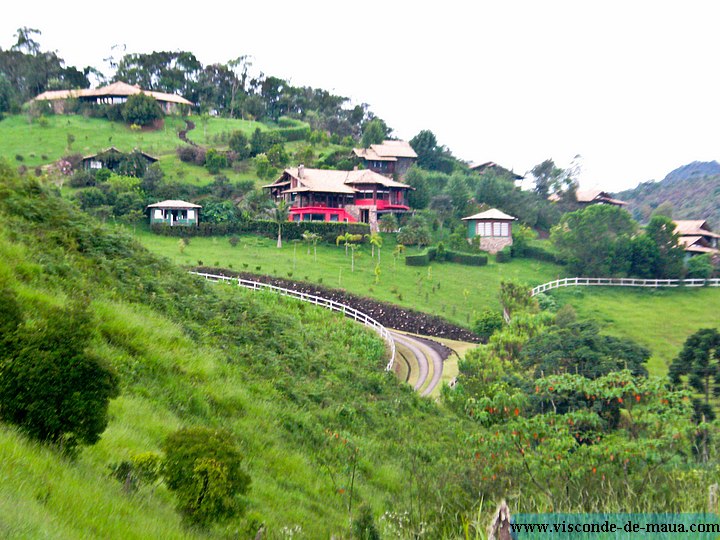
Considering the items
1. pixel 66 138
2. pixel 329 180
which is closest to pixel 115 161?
pixel 66 138

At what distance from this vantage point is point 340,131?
10231cm

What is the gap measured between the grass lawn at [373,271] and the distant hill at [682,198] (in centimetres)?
6182

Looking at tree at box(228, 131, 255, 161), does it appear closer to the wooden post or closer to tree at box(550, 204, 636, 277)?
tree at box(550, 204, 636, 277)

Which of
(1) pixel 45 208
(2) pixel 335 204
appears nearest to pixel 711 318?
(2) pixel 335 204

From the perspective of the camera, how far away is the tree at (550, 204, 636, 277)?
49.2 metres

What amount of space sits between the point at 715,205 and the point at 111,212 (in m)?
95.8

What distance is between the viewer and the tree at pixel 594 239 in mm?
49156

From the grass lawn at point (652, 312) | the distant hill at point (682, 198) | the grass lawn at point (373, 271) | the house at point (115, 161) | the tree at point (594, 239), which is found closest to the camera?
the grass lawn at point (652, 312)

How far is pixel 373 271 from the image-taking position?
44406 mm

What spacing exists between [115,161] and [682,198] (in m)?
102

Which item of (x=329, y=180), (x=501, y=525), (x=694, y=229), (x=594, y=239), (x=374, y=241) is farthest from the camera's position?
(x=694, y=229)

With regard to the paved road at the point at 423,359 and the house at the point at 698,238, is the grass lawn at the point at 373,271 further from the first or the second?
the house at the point at 698,238

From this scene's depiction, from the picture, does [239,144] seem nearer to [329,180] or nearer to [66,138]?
[66,138]

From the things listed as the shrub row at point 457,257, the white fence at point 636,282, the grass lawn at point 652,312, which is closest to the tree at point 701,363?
the grass lawn at point 652,312
